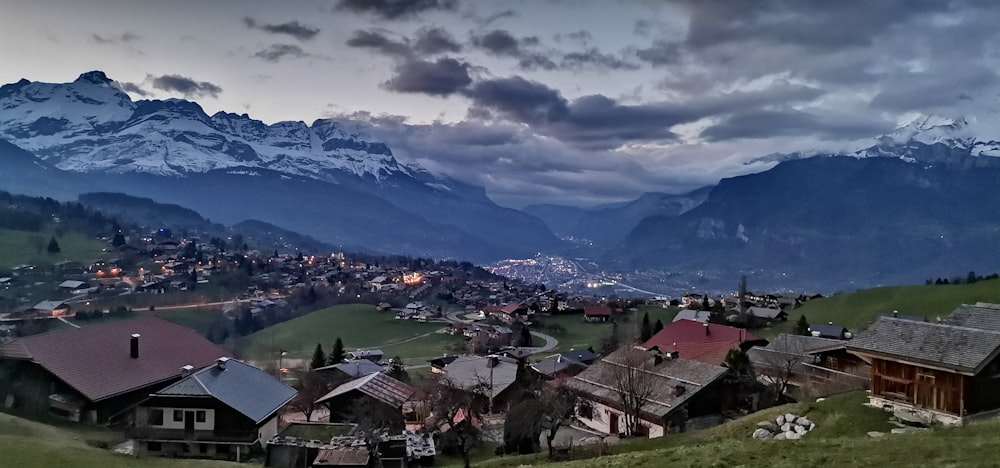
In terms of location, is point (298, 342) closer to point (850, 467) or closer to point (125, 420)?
point (125, 420)

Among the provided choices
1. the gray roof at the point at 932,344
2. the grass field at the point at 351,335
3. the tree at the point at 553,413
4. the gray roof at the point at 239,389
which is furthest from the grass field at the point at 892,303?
the gray roof at the point at 239,389

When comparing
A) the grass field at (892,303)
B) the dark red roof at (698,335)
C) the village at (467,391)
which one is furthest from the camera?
the grass field at (892,303)

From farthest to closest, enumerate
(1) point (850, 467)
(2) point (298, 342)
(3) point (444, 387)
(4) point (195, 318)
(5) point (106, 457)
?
(4) point (195, 318)
(2) point (298, 342)
(3) point (444, 387)
(5) point (106, 457)
(1) point (850, 467)

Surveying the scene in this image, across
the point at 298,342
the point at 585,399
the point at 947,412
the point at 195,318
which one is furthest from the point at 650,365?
the point at 195,318

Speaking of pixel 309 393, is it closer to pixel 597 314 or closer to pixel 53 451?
pixel 53 451

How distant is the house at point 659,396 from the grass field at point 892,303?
50.4 m

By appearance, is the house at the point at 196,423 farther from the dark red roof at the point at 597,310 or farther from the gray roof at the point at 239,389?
the dark red roof at the point at 597,310

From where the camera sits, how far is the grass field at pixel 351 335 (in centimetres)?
11662

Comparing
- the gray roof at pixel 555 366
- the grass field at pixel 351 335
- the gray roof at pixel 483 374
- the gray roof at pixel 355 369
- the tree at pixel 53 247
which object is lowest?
the grass field at pixel 351 335

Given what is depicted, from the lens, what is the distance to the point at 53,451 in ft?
97.6

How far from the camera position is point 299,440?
35.7 metres

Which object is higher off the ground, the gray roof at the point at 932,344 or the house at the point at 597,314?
the gray roof at the point at 932,344

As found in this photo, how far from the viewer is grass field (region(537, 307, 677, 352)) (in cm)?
11644

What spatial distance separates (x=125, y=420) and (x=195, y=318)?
370 feet
